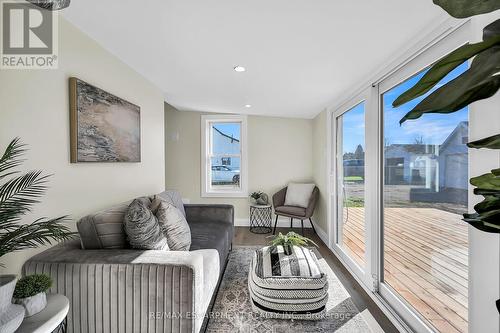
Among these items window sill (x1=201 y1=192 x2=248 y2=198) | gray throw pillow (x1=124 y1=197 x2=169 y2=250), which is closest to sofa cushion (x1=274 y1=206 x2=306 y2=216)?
window sill (x1=201 y1=192 x2=248 y2=198)

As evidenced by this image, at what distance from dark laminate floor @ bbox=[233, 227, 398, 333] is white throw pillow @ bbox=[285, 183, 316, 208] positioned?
1.81ft

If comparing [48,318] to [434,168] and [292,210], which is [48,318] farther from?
[292,210]

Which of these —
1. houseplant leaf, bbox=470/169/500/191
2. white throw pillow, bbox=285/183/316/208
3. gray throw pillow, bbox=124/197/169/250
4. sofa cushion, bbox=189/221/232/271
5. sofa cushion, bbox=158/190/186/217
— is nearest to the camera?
houseplant leaf, bbox=470/169/500/191

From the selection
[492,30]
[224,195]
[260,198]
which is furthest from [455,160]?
[224,195]

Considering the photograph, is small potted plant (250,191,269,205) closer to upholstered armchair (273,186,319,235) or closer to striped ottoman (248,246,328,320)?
upholstered armchair (273,186,319,235)

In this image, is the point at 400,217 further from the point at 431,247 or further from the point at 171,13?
the point at 171,13

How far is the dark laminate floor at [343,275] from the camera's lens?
1.92m

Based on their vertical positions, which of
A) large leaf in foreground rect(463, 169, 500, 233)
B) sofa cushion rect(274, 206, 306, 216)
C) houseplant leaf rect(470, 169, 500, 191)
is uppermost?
houseplant leaf rect(470, 169, 500, 191)

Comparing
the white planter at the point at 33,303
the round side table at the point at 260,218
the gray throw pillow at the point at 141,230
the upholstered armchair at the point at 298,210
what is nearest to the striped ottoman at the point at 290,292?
the gray throw pillow at the point at 141,230

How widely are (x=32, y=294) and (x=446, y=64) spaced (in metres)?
1.62

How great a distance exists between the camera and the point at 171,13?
1.53 meters

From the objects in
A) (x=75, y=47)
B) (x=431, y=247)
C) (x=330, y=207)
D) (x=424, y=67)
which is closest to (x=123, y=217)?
(x=75, y=47)

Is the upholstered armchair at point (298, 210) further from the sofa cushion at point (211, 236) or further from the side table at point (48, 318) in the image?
the side table at point (48, 318)

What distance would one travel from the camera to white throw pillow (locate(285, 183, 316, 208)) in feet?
13.7
